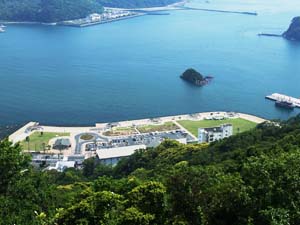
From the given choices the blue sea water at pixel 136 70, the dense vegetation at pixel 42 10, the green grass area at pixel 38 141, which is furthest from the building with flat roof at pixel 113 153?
the dense vegetation at pixel 42 10

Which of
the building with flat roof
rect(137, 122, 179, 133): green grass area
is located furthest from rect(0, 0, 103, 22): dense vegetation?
the building with flat roof

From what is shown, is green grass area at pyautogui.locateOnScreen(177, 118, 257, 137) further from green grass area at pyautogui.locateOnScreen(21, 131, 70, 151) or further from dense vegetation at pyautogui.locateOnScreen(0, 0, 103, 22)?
dense vegetation at pyautogui.locateOnScreen(0, 0, 103, 22)

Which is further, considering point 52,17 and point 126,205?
point 52,17

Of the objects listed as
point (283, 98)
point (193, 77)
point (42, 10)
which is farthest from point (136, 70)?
point (42, 10)

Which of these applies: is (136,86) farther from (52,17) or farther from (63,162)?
(52,17)

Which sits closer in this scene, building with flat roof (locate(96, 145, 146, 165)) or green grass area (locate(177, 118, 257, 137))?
building with flat roof (locate(96, 145, 146, 165))

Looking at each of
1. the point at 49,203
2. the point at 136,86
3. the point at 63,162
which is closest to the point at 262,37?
the point at 136,86
